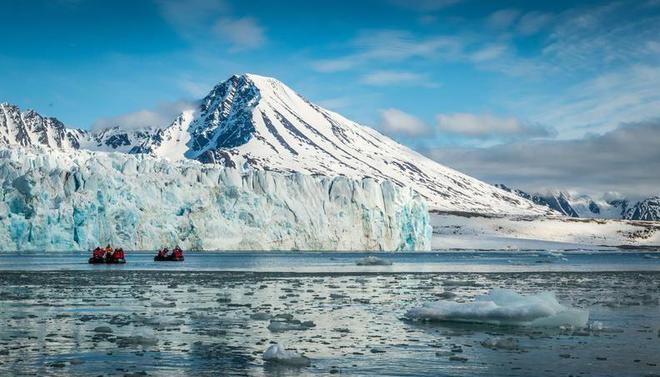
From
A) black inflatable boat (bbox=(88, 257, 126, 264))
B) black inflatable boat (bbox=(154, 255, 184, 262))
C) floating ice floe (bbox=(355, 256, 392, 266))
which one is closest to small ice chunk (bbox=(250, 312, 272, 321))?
floating ice floe (bbox=(355, 256, 392, 266))

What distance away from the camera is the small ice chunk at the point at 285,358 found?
13961mm

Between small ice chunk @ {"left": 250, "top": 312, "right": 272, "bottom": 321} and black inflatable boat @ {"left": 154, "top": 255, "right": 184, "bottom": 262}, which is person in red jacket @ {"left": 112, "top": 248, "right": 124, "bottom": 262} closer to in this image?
black inflatable boat @ {"left": 154, "top": 255, "right": 184, "bottom": 262}

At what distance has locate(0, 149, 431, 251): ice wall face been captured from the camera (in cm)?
7444

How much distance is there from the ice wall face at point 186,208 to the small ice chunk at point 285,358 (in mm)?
64055

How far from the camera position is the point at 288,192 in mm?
90250

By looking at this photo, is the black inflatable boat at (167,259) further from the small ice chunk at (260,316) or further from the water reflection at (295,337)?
the small ice chunk at (260,316)

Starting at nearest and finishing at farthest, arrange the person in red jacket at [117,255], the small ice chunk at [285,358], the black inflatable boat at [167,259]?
the small ice chunk at [285,358] < the person in red jacket at [117,255] < the black inflatable boat at [167,259]

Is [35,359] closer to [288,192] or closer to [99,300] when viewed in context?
[99,300]

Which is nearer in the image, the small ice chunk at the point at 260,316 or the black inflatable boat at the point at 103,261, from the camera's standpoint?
the small ice chunk at the point at 260,316

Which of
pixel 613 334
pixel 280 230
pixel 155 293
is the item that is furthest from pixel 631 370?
pixel 280 230

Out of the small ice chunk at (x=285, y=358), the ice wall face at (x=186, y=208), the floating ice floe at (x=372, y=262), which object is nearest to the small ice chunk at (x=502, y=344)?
the small ice chunk at (x=285, y=358)

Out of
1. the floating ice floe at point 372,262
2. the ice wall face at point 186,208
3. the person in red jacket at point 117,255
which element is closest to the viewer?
the floating ice floe at point 372,262

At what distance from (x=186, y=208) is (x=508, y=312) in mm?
63970

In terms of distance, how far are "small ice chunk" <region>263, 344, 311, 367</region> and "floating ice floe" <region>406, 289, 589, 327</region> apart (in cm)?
751
